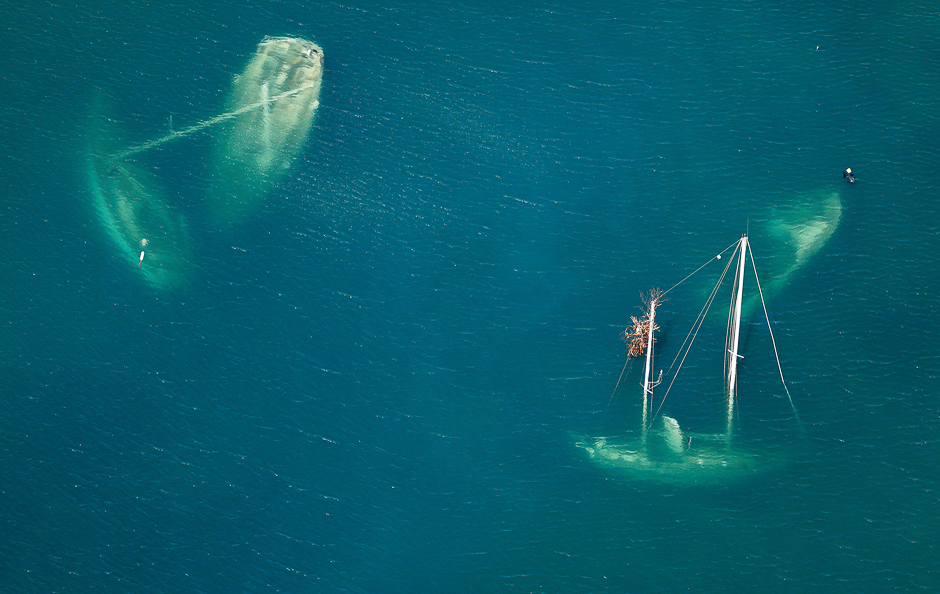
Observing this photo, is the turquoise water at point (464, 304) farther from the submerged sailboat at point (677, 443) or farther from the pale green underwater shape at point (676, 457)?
the submerged sailboat at point (677, 443)

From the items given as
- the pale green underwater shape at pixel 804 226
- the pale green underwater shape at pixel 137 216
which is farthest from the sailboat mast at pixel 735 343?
the pale green underwater shape at pixel 137 216

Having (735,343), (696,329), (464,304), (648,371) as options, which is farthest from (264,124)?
(735,343)

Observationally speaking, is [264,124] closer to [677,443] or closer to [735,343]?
[735,343]

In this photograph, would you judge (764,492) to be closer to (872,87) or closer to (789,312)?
(789,312)

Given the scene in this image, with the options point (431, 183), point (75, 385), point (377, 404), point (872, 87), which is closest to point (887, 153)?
point (872, 87)

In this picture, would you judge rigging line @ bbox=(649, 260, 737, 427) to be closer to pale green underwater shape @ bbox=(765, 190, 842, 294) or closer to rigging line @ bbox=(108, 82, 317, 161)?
pale green underwater shape @ bbox=(765, 190, 842, 294)
